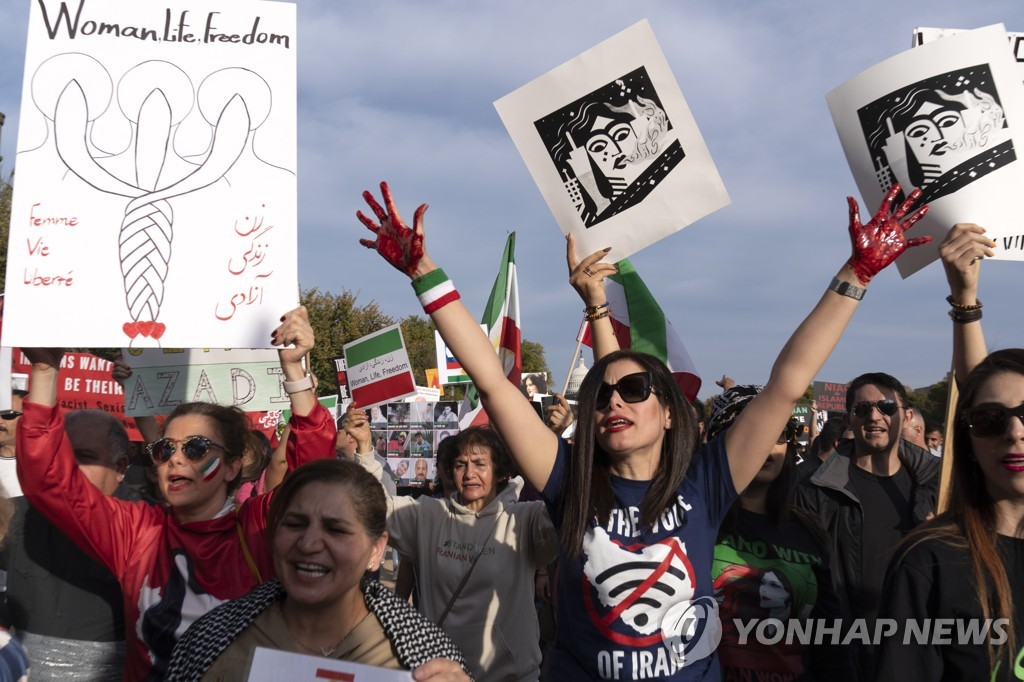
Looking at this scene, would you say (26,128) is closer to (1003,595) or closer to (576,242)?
(576,242)

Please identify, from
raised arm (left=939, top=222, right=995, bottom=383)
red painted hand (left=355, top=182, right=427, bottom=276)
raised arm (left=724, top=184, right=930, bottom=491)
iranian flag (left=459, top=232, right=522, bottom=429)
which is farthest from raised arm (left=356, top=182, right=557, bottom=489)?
iranian flag (left=459, top=232, right=522, bottom=429)

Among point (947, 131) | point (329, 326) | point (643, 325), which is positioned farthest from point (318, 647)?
point (329, 326)

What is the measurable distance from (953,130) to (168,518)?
3.32 m

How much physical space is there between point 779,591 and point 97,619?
240 cm

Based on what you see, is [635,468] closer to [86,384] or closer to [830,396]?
[86,384]

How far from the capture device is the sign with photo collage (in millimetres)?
15477

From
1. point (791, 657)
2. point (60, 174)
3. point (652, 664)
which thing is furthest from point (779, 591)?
point (60, 174)

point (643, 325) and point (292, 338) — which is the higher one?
point (643, 325)

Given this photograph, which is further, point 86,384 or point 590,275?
point 86,384

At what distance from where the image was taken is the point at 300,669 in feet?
6.63

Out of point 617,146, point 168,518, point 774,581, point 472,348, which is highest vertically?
point 617,146

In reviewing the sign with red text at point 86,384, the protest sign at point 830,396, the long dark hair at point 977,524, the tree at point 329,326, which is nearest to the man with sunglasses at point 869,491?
the long dark hair at point 977,524

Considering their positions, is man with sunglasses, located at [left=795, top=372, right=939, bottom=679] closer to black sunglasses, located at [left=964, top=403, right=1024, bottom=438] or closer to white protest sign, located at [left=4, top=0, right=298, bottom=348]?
black sunglasses, located at [left=964, top=403, right=1024, bottom=438]

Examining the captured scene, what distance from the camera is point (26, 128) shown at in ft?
11.3
